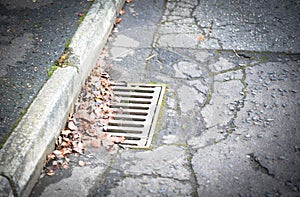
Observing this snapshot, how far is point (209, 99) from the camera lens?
3238 mm

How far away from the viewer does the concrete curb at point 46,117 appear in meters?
2.32

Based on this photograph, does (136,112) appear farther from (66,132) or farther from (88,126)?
(66,132)

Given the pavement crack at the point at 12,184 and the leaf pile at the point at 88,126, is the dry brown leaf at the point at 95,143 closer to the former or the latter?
the leaf pile at the point at 88,126

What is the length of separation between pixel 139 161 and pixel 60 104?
744mm

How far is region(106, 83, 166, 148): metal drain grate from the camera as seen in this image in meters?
2.97

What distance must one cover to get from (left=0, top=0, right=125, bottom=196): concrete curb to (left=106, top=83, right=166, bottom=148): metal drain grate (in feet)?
1.26

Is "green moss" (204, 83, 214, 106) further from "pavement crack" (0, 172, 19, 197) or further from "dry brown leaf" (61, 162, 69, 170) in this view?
"pavement crack" (0, 172, 19, 197)

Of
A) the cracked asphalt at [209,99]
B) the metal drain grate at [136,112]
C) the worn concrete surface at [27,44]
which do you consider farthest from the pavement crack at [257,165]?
the worn concrete surface at [27,44]

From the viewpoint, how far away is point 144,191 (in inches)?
99.0

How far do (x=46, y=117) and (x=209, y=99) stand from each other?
1.41 meters

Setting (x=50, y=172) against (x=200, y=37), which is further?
(x=200, y=37)

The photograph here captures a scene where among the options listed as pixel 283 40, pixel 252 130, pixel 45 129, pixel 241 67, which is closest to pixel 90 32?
pixel 45 129

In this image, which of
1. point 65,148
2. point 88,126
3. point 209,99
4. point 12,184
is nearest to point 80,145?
point 65,148

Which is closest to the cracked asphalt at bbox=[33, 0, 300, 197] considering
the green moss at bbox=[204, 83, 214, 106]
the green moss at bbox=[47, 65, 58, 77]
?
the green moss at bbox=[204, 83, 214, 106]
